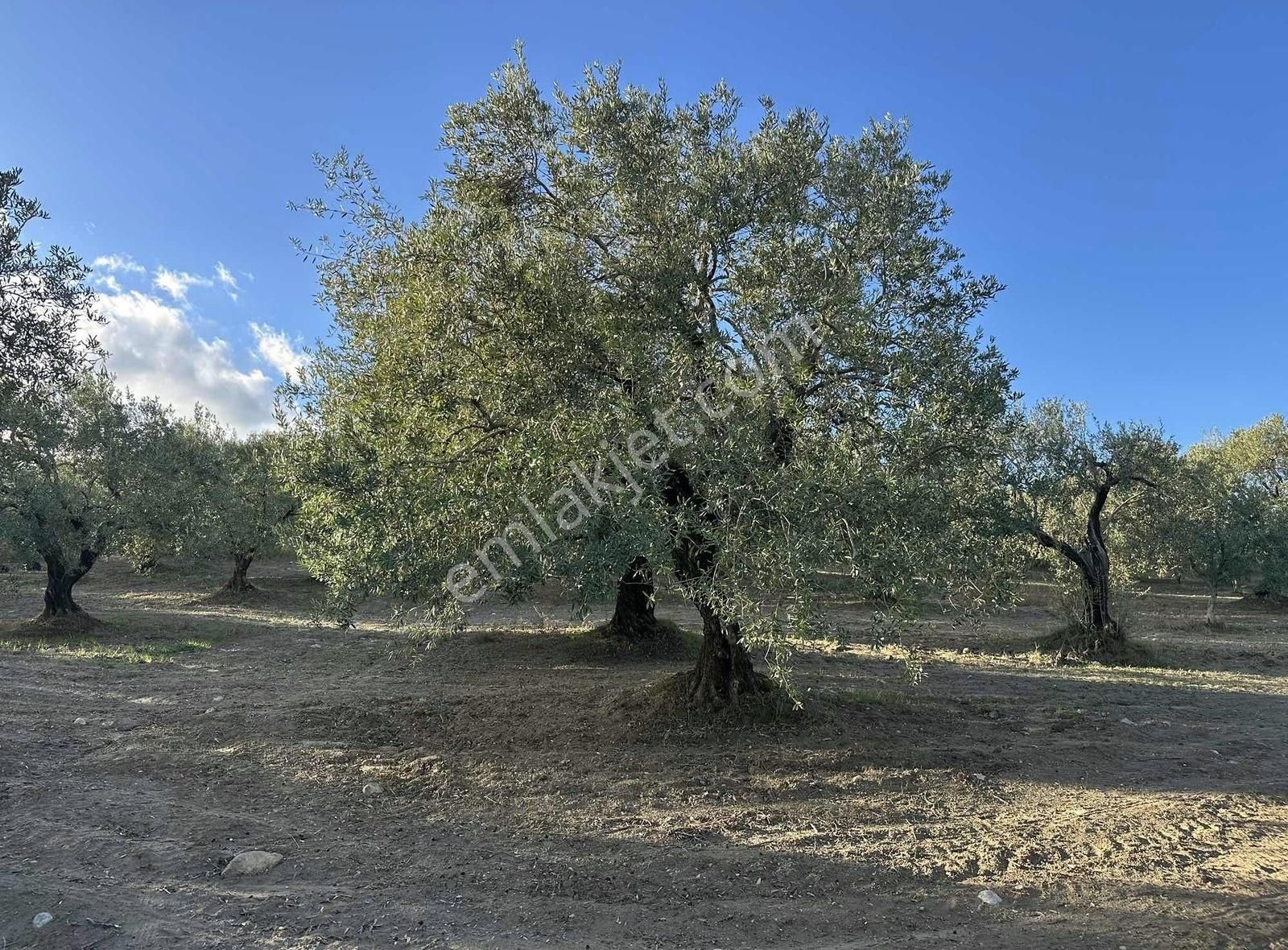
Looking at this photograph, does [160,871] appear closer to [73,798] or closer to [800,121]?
[73,798]

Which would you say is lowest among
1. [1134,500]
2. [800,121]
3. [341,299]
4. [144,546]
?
[144,546]

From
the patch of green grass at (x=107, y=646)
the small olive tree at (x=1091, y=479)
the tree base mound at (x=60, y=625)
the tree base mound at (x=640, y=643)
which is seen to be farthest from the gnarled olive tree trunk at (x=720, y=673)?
the tree base mound at (x=60, y=625)

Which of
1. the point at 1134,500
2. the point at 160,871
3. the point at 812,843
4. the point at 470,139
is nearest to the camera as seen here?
the point at 160,871

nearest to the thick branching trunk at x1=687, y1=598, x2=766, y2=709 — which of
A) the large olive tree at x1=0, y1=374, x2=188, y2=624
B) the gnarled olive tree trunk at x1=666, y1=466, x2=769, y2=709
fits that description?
the gnarled olive tree trunk at x1=666, y1=466, x2=769, y2=709

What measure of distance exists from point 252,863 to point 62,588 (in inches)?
760

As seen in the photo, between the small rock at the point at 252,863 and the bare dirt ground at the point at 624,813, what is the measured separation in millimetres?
104

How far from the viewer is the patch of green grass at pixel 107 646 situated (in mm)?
15539

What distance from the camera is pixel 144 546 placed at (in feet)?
69.9

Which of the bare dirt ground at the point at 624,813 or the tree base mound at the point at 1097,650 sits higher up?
the tree base mound at the point at 1097,650

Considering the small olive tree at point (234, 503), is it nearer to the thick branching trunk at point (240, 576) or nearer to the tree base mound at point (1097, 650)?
the thick branching trunk at point (240, 576)

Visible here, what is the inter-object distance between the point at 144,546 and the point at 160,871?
1900 cm

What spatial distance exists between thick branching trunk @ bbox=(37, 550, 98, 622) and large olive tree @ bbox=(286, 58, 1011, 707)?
14810 millimetres

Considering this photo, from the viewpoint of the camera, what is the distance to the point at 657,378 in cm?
804

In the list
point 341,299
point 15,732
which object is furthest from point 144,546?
point 341,299
